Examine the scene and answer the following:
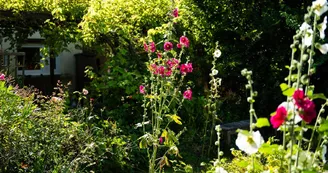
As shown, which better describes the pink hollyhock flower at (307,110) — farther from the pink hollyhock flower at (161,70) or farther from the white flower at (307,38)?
the pink hollyhock flower at (161,70)

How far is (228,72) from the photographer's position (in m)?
7.41

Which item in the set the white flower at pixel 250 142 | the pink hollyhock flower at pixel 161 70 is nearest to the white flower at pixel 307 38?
the white flower at pixel 250 142

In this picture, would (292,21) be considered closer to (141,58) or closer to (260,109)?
(260,109)

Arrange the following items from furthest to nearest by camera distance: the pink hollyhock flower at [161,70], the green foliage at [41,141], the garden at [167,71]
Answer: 1. the garden at [167,71]
2. the pink hollyhock flower at [161,70]
3. the green foliage at [41,141]

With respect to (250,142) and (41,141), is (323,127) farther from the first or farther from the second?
(41,141)

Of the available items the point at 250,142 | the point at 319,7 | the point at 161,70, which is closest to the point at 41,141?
the point at 161,70

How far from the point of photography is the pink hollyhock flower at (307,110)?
5.40 ft

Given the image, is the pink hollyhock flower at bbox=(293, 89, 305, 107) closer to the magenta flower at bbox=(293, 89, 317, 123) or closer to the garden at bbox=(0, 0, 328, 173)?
the magenta flower at bbox=(293, 89, 317, 123)

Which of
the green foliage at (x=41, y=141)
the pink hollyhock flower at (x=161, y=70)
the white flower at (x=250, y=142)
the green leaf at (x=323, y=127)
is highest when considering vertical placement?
the pink hollyhock flower at (x=161, y=70)

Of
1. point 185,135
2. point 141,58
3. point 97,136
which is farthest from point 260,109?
point 97,136

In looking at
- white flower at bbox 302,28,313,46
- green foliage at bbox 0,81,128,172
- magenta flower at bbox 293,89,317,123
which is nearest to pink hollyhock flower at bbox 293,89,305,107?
magenta flower at bbox 293,89,317,123

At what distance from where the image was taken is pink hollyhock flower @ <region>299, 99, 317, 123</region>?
164cm

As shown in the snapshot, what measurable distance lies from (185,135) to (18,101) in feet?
9.74

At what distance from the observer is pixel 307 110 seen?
1653 millimetres
